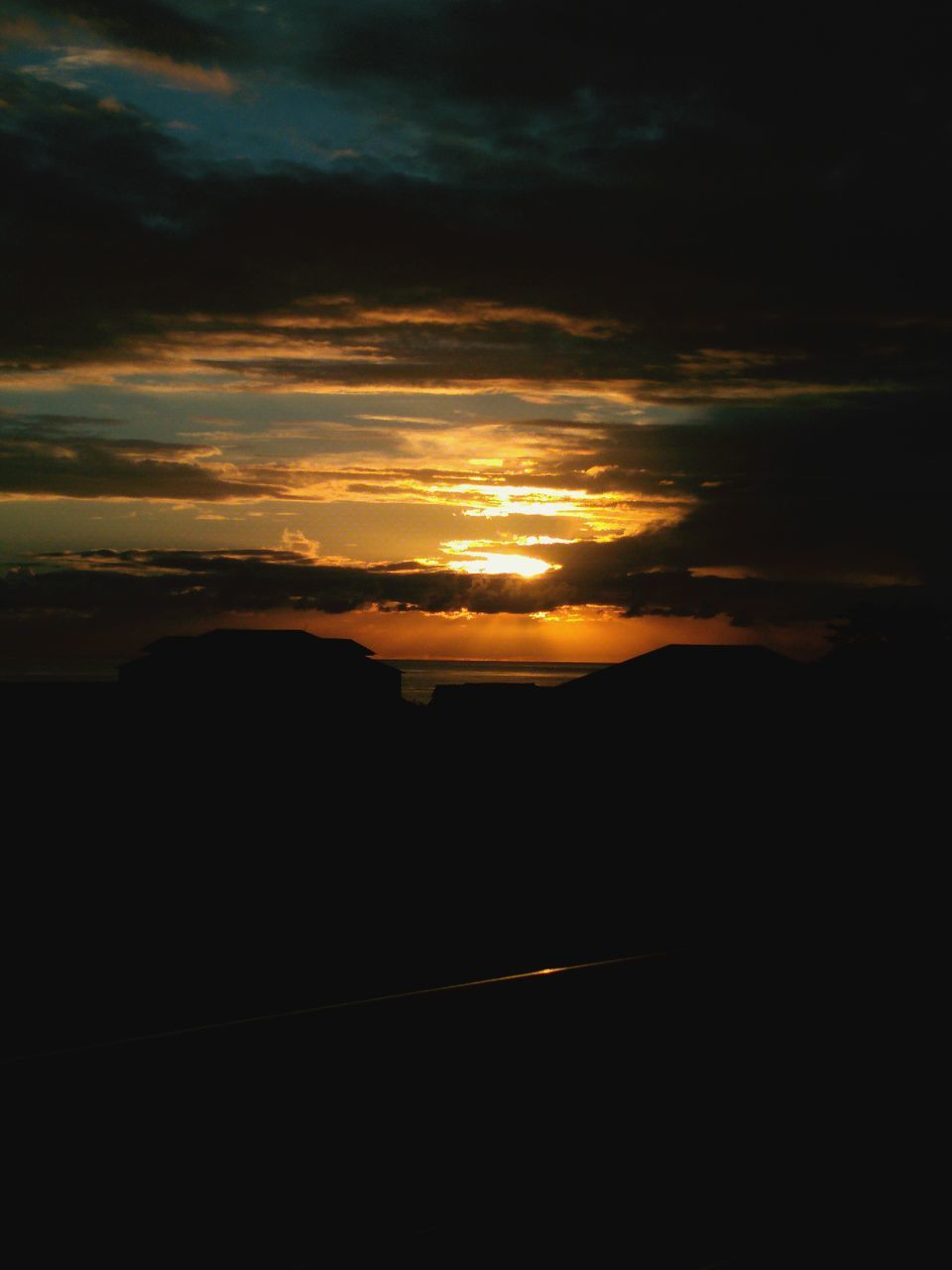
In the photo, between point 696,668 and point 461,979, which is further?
point 696,668

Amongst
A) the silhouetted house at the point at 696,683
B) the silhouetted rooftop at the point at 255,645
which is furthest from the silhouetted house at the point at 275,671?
the silhouetted house at the point at 696,683

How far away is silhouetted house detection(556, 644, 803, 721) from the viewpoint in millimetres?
41719

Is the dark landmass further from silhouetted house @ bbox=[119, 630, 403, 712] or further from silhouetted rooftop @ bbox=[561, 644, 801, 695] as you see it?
silhouetted house @ bbox=[119, 630, 403, 712]

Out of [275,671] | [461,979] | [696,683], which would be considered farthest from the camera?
[275,671]

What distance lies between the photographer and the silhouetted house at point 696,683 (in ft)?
137

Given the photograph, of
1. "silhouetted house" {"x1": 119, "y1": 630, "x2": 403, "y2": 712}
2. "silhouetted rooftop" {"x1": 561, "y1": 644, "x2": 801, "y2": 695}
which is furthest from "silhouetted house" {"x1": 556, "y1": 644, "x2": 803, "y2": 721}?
"silhouetted house" {"x1": 119, "y1": 630, "x2": 403, "y2": 712}

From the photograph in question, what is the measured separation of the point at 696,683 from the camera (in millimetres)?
43094

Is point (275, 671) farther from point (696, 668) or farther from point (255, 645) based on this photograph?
point (696, 668)

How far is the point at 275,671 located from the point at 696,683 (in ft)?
83.2

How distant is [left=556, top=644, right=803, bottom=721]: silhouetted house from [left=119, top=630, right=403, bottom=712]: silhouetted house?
15044 millimetres

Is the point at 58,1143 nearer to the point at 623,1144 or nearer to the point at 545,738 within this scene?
the point at 623,1144

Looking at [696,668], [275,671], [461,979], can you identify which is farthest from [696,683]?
[461,979]

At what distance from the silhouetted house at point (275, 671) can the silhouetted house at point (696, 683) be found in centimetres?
1504

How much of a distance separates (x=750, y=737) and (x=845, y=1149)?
3348 cm
